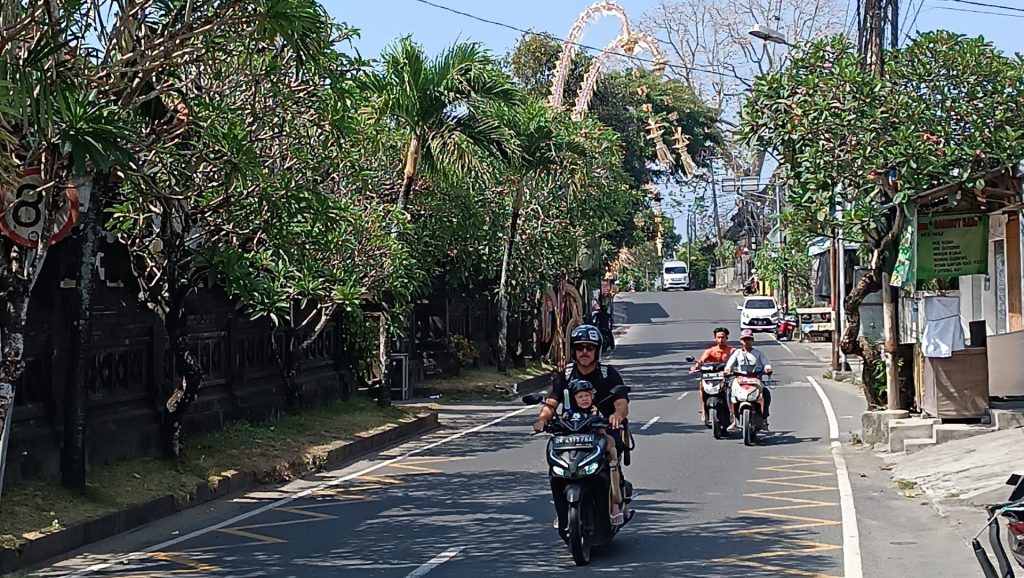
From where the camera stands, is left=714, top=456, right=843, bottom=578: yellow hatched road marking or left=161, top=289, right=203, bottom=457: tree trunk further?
left=161, top=289, right=203, bottom=457: tree trunk

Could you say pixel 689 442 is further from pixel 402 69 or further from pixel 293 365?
pixel 402 69

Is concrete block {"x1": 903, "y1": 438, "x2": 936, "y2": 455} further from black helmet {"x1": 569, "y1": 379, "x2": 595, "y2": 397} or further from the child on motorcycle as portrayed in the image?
black helmet {"x1": 569, "y1": 379, "x2": 595, "y2": 397}

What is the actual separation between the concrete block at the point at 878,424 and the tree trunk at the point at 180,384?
9078 mm

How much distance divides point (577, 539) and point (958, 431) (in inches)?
320

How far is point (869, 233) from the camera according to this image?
1772 centimetres

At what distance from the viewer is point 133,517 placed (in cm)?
1198

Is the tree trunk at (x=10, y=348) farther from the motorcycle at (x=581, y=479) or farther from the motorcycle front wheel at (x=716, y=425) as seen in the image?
the motorcycle front wheel at (x=716, y=425)

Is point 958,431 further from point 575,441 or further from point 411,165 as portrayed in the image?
point 411,165

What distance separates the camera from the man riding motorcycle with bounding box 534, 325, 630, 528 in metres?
9.97

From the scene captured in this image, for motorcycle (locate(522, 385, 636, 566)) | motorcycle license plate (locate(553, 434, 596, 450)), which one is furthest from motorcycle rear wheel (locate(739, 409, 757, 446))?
motorcycle license plate (locate(553, 434, 596, 450))

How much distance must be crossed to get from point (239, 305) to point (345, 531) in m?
6.58

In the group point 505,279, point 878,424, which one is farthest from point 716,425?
point 505,279

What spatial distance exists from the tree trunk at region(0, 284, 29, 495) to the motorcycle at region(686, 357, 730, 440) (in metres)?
10.8

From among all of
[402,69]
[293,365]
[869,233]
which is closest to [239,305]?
[293,365]
